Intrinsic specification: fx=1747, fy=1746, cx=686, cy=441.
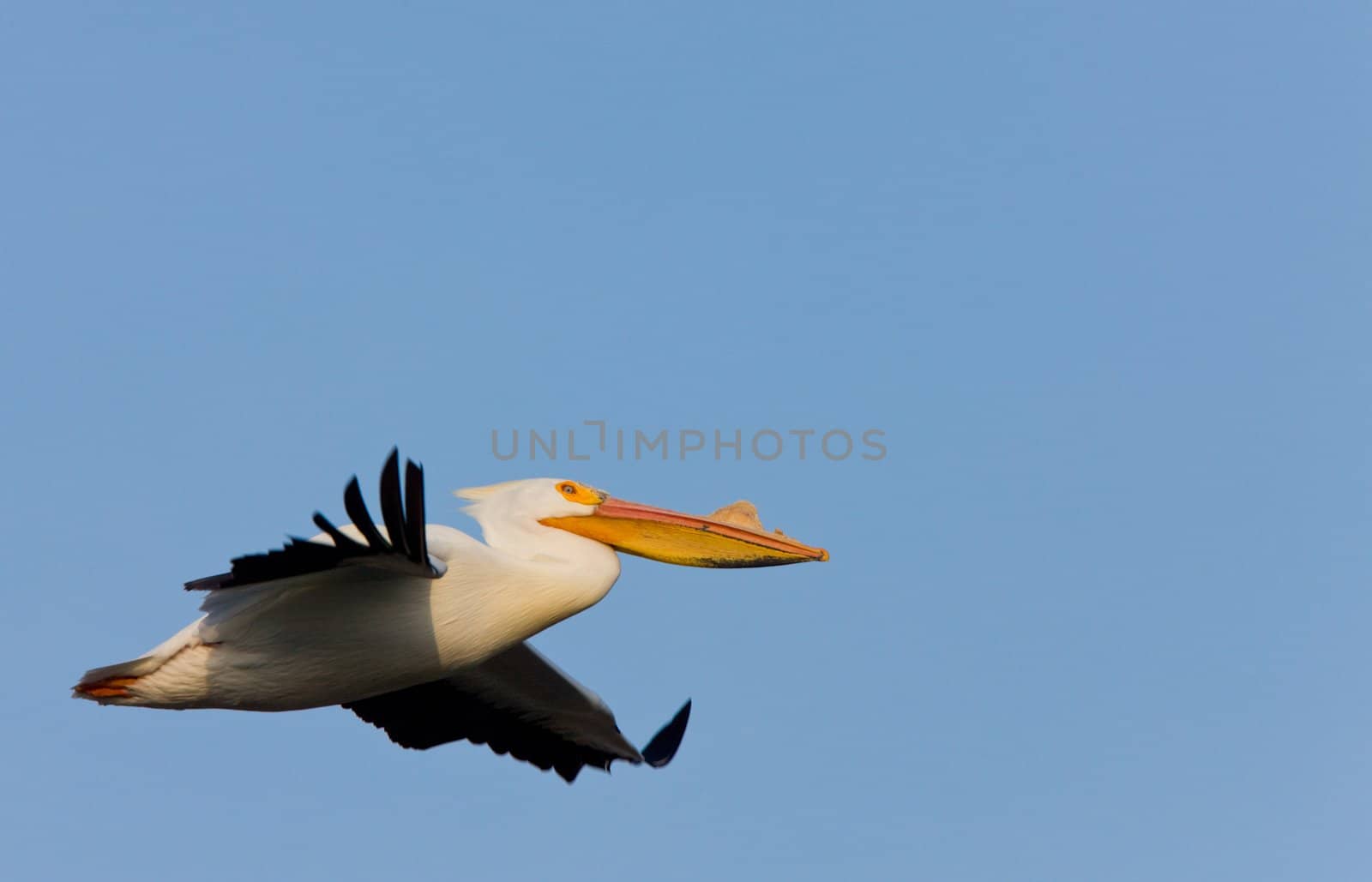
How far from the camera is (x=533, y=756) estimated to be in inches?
465

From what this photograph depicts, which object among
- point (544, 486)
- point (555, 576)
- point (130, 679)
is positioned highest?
point (544, 486)

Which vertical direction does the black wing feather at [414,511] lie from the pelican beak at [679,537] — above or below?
below

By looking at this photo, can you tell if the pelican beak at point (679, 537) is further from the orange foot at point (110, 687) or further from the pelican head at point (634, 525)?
the orange foot at point (110, 687)

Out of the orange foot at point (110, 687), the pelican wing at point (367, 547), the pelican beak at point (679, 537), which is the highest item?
the pelican beak at point (679, 537)

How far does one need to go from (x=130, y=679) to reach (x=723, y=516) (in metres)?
3.57

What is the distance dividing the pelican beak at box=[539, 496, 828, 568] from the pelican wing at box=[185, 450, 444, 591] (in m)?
1.87

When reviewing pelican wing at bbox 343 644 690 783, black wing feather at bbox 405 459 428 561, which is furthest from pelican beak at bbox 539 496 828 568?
black wing feather at bbox 405 459 428 561

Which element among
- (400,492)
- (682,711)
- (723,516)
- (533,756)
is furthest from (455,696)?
(400,492)

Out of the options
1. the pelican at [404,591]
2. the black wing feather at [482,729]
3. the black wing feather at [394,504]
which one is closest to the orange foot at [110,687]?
the pelican at [404,591]

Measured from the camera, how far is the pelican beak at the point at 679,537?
10375 millimetres

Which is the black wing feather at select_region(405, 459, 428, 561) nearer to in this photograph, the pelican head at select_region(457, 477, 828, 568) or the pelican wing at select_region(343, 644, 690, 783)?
the pelican head at select_region(457, 477, 828, 568)

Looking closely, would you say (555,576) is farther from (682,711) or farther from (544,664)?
(682,711)

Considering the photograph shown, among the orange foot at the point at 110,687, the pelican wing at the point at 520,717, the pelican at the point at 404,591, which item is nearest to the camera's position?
the pelican at the point at 404,591

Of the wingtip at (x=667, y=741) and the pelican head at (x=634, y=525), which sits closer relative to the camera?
the pelican head at (x=634, y=525)
